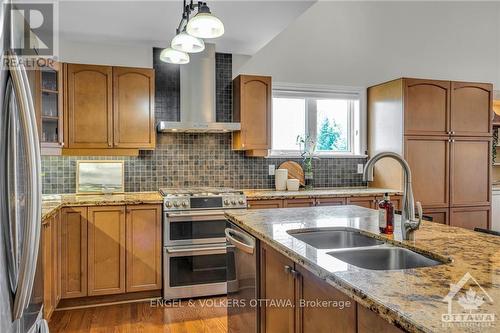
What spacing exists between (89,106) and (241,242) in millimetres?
2211

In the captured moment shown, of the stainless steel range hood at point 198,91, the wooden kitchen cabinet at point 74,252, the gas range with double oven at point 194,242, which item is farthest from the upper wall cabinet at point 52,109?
the gas range with double oven at point 194,242

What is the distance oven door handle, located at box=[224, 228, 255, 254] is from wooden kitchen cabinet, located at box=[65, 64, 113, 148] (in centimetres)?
183

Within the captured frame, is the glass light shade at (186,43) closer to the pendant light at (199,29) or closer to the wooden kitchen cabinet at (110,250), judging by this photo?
the pendant light at (199,29)

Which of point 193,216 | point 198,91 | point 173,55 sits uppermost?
point 173,55

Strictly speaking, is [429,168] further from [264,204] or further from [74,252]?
[74,252]

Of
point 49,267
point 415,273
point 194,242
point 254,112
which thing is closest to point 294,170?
point 254,112

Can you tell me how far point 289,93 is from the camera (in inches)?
171

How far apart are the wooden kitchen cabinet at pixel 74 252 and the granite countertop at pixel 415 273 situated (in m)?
1.78

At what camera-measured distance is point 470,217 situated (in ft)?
13.9

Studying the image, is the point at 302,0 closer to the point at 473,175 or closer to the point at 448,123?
the point at 448,123

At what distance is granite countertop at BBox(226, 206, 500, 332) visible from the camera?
86 cm

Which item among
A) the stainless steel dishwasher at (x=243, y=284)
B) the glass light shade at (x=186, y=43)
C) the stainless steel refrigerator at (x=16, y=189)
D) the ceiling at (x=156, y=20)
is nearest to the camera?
the stainless steel refrigerator at (x=16, y=189)

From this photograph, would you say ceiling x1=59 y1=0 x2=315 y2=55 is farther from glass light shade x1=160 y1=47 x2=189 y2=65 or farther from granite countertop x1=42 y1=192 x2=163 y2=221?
granite countertop x1=42 y1=192 x2=163 y2=221

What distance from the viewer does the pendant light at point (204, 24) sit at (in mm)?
2041
